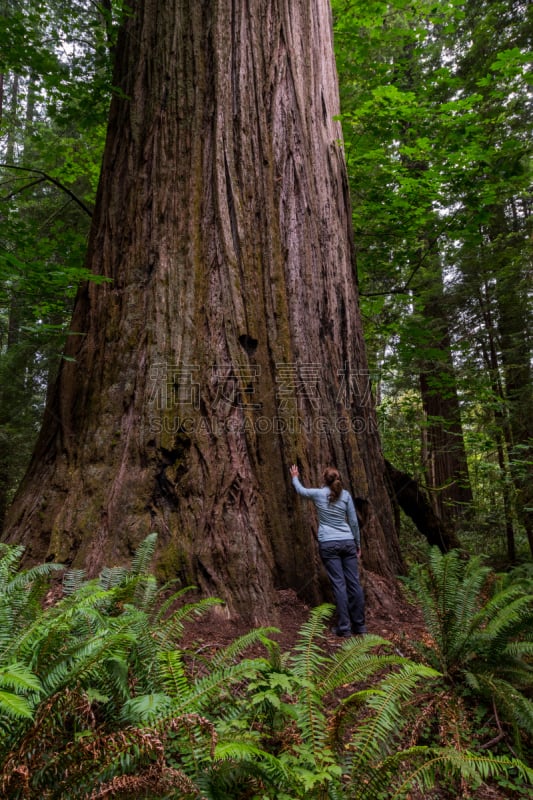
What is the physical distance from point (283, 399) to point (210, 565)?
5.11ft

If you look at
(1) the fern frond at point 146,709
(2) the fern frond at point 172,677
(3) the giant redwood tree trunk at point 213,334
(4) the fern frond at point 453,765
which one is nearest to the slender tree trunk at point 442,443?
(3) the giant redwood tree trunk at point 213,334

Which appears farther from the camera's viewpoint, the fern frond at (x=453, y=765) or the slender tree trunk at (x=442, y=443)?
the slender tree trunk at (x=442, y=443)

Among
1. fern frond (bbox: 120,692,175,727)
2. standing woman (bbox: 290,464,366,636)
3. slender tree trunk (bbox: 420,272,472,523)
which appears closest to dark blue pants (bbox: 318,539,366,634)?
standing woman (bbox: 290,464,366,636)

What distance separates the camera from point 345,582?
4.05 meters

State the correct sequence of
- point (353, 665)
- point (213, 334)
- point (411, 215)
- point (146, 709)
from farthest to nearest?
1. point (411, 215)
2. point (213, 334)
3. point (353, 665)
4. point (146, 709)

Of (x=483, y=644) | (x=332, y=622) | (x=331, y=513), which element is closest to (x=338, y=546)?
(x=331, y=513)

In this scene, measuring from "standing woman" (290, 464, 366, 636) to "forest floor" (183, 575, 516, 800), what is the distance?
0.62 ft

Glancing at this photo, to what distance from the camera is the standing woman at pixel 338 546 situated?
13.0 feet

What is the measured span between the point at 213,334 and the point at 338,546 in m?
2.20

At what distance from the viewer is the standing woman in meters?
3.95

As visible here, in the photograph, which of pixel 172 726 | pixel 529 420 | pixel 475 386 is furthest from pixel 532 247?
pixel 172 726

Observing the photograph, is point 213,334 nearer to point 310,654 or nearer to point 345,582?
point 345,582

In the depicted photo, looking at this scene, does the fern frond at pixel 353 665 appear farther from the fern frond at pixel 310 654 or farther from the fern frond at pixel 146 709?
the fern frond at pixel 146 709

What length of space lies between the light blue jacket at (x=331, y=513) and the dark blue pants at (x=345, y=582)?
7 centimetres
